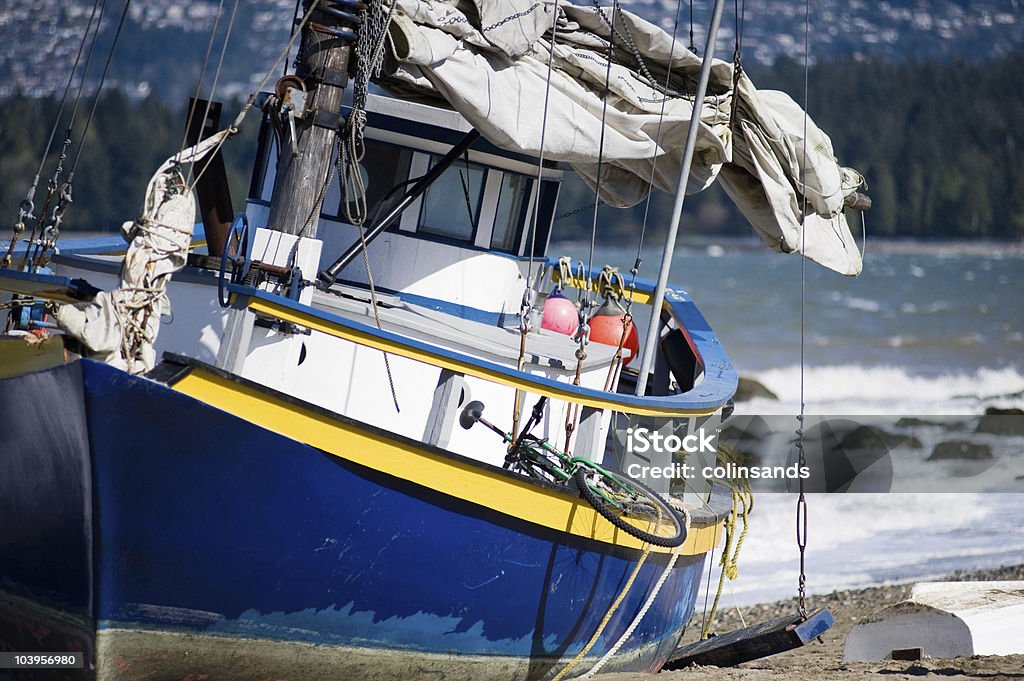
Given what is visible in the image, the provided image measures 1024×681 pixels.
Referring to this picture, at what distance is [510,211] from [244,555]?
12.8ft

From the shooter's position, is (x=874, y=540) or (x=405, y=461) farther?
(x=874, y=540)

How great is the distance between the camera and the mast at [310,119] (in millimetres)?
8023

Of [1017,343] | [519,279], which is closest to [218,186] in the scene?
[519,279]

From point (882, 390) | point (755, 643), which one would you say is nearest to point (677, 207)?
point (755, 643)

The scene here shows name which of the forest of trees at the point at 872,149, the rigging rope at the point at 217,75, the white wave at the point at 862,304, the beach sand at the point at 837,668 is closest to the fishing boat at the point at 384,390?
the rigging rope at the point at 217,75

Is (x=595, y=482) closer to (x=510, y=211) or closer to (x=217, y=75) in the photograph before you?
(x=510, y=211)

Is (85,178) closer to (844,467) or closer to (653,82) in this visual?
(844,467)

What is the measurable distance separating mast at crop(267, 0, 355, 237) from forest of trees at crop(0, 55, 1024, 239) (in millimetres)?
70284

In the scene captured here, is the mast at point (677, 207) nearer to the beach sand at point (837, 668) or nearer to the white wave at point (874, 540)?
the beach sand at point (837, 668)

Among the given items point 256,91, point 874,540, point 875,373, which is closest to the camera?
point 256,91

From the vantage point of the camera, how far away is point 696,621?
13039 millimetres

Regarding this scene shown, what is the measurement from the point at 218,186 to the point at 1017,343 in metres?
43.4

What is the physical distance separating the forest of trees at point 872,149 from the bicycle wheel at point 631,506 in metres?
71.3

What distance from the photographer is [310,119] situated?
26.4 feet
